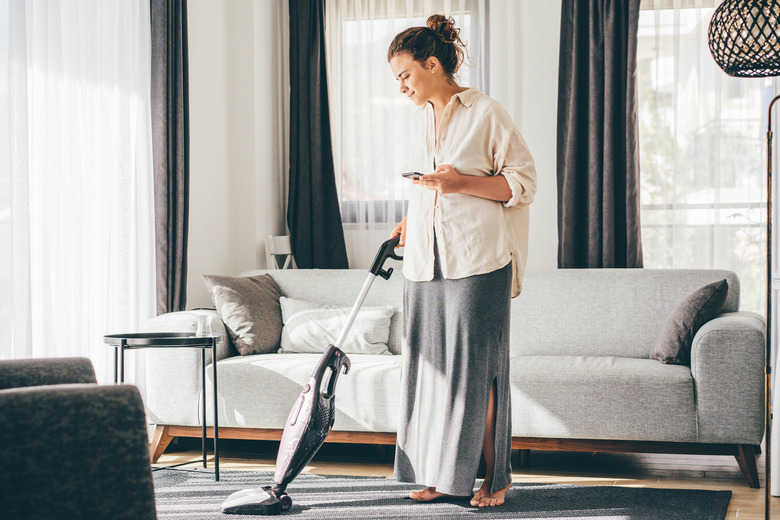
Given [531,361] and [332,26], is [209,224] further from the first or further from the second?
[531,361]

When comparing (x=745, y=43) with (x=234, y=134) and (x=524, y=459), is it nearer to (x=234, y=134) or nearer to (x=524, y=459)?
(x=524, y=459)

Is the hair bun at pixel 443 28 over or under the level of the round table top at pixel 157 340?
over

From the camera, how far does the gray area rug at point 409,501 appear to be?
7.39 feet

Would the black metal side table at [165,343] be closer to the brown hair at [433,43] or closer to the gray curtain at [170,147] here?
the gray curtain at [170,147]

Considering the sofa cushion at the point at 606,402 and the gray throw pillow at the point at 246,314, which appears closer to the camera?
the sofa cushion at the point at 606,402

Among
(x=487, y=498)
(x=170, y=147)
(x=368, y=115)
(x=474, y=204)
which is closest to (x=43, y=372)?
(x=474, y=204)

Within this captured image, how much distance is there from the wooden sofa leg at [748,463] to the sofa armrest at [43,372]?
6.84ft

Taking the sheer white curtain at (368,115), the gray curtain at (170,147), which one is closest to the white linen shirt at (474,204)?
the gray curtain at (170,147)

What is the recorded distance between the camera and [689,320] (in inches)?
111

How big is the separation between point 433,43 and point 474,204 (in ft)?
1.59

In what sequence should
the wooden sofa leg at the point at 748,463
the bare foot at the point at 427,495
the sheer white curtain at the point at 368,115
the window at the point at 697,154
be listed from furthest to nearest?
the sheer white curtain at the point at 368,115 → the window at the point at 697,154 → the wooden sofa leg at the point at 748,463 → the bare foot at the point at 427,495

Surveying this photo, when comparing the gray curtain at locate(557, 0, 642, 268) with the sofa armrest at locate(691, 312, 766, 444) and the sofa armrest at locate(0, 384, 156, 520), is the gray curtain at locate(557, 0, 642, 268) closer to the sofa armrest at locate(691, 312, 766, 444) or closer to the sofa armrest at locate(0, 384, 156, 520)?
the sofa armrest at locate(691, 312, 766, 444)

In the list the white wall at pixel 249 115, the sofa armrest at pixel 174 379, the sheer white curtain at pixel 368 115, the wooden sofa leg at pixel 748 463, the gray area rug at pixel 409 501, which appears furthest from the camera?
the sheer white curtain at pixel 368 115

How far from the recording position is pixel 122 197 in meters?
3.17
